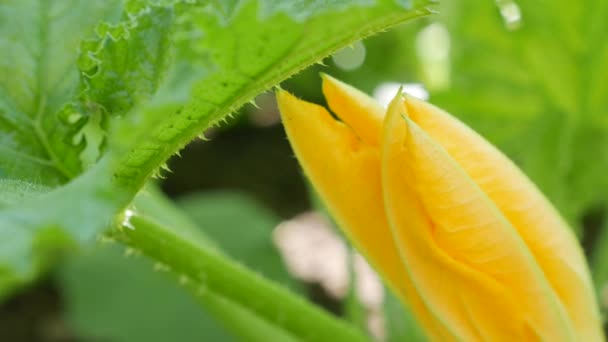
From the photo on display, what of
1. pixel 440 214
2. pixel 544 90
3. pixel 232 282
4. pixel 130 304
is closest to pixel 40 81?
pixel 232 282

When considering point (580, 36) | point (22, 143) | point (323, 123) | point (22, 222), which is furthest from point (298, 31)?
point (580, 36)

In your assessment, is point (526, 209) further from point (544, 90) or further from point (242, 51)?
point (544, 90)

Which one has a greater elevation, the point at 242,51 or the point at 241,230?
the point at 241,230

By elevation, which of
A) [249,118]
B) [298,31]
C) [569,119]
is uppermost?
[249,118]

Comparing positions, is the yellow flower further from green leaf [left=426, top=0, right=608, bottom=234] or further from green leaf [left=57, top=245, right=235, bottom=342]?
green leaf [left=57, top=245, right=235, bottom=342]

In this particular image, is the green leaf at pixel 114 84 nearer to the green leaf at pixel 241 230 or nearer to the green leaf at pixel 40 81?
the green leaf at pixel 40 81

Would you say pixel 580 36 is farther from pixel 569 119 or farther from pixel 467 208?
pixel 467 208
